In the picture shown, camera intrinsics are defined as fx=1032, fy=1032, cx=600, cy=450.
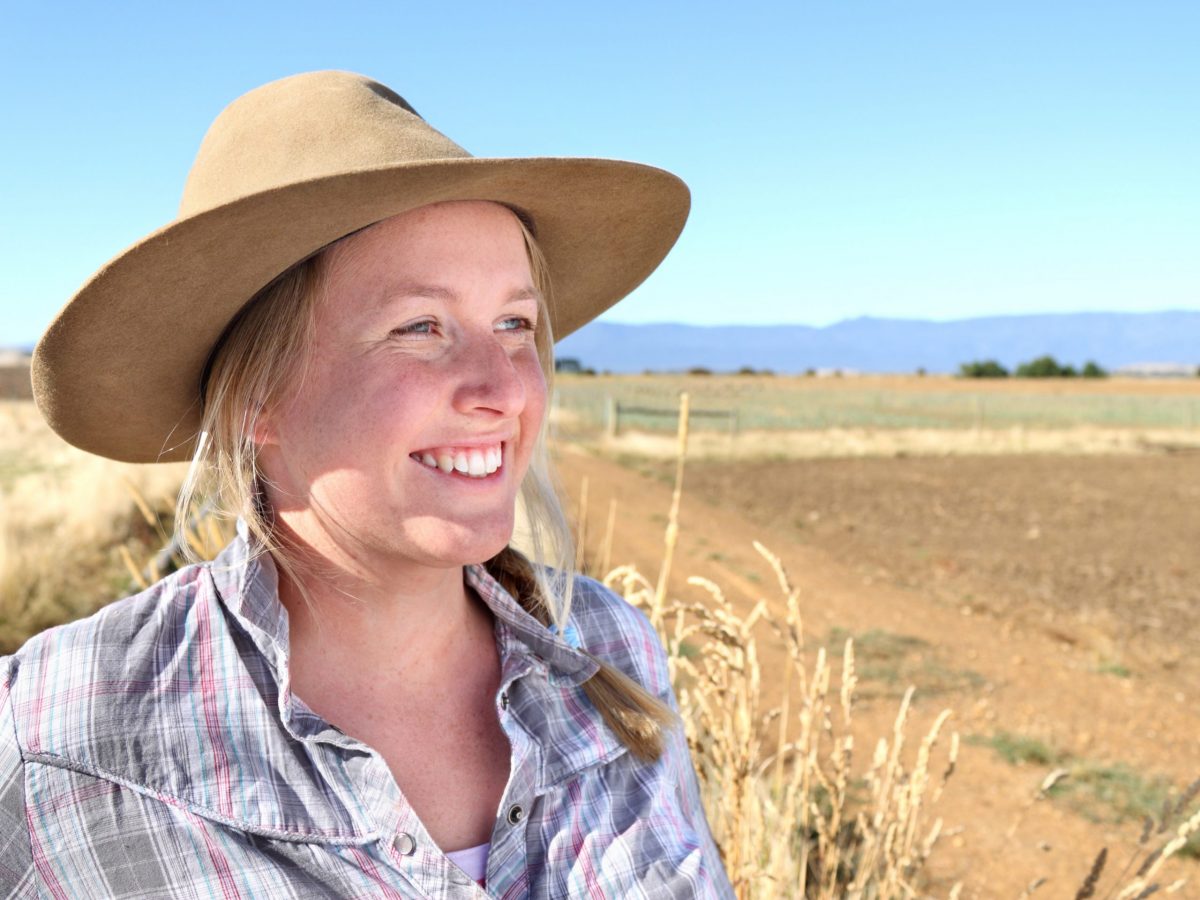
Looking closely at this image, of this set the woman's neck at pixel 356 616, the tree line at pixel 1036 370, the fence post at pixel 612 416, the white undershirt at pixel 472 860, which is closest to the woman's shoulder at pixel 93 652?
the woman's neck at pixel 356 616

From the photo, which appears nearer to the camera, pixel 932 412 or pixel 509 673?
pixel 509 673

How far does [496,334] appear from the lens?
1444mm

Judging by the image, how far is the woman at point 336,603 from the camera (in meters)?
1.19

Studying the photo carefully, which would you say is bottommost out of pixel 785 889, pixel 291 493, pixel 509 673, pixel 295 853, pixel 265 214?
pixel 785 889

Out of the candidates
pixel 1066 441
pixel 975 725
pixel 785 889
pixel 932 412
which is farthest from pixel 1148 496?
pixel 932 412

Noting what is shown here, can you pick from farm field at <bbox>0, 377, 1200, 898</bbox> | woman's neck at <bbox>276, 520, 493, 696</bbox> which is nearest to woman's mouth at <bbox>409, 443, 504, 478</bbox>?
woman's neck at <bbox>276, 520, 493, 696</bbox>

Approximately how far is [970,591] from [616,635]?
8556 millimetres

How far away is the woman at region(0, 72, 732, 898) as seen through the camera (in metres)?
1.19

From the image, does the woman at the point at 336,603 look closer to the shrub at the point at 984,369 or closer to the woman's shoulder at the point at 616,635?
the woman's shoulder at the point at 616,635

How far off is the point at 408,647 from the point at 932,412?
38.8 meters

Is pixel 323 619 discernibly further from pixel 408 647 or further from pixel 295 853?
pixel 295 853

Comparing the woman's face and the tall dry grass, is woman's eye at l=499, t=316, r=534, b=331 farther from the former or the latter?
the tall dry grass

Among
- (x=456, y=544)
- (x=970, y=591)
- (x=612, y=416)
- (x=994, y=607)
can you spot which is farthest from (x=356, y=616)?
(x=612, y=416)

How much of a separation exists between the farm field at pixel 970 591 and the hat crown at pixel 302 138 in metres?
1.79
